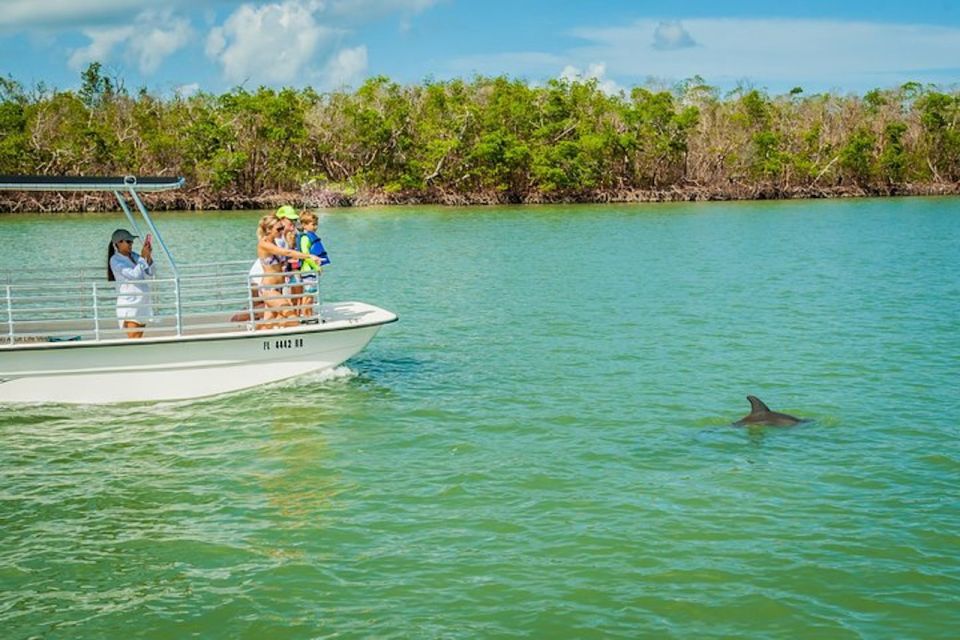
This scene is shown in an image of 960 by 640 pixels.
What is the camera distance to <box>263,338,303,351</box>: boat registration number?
15.4 m

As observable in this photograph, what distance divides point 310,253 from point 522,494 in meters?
6.38

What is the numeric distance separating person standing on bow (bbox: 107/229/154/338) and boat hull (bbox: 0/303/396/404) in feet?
1.77

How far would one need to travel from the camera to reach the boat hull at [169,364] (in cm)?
1468

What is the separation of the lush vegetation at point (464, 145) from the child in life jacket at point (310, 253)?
71675mm

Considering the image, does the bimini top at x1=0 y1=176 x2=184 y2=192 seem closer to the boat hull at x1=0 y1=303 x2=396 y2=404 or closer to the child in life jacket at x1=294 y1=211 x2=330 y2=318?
the child in life jacket at x1=294 y1=211 x2=330 y2=318

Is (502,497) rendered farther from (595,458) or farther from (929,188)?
(929,188)

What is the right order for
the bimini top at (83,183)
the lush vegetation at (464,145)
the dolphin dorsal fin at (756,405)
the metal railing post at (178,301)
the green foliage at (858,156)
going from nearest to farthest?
the dolphin dorsal fin at (756,405) < the metal railing post at (178,301) < the bimini top at (83,183) < the lush vegetation at (464,145) < the green foliage at (858,156)

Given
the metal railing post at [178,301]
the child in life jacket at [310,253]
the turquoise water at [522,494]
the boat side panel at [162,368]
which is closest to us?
the turquoise water at [522,494]

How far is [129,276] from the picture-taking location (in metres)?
14.8

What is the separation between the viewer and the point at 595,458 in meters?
12.7

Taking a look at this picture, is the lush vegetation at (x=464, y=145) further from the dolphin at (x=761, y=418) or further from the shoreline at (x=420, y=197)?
the dolphin at (x=761, y=418)

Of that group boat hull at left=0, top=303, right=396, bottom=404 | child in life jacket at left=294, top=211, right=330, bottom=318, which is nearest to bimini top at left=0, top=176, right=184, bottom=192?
child in life jacket at left=294, top=211, right=330, bottom=318

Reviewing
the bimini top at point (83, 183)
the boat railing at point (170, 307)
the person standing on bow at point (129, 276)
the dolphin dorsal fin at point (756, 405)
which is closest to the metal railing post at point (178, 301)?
the boat railing at point (170, 307)

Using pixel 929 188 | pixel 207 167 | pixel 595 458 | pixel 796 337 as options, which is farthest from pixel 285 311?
pixel 929 188
